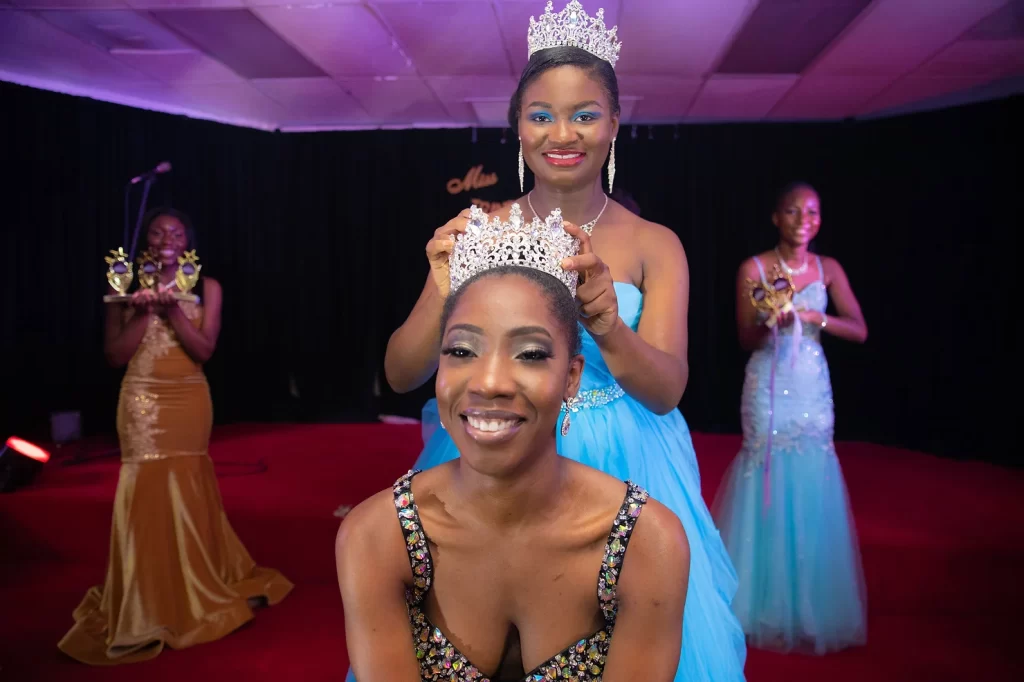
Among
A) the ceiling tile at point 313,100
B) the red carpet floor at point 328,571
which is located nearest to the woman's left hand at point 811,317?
the red carpet floor at point 328,571

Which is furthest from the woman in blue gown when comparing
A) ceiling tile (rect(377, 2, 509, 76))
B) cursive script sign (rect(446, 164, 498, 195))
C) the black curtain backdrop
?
cursive script sign (rect(446, 164, 498, 195))

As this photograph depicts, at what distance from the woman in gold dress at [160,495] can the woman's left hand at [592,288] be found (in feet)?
9.27

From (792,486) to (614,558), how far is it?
9.38 ft

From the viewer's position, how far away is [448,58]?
5.84 metres

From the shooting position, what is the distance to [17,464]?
4.63 metres

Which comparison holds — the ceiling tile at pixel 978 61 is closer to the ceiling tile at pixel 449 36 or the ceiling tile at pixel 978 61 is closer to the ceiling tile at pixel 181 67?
the ceiling tile at pixel 449 36

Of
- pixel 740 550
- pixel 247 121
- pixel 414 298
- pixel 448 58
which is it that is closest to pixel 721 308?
pixel 414 298

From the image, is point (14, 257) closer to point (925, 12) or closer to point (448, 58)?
point (448, 58)

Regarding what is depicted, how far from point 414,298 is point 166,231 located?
5.07m

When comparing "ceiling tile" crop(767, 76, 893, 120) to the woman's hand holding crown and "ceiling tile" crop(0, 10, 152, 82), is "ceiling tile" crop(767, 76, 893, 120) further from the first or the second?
the woman's hand holding crown

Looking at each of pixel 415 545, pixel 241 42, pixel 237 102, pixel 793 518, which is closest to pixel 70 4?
pixel 241 42

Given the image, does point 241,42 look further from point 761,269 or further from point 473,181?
point 761,269

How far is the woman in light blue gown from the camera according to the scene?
351 centimetres

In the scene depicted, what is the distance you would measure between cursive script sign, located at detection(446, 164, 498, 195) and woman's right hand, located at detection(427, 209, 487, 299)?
284 inches
